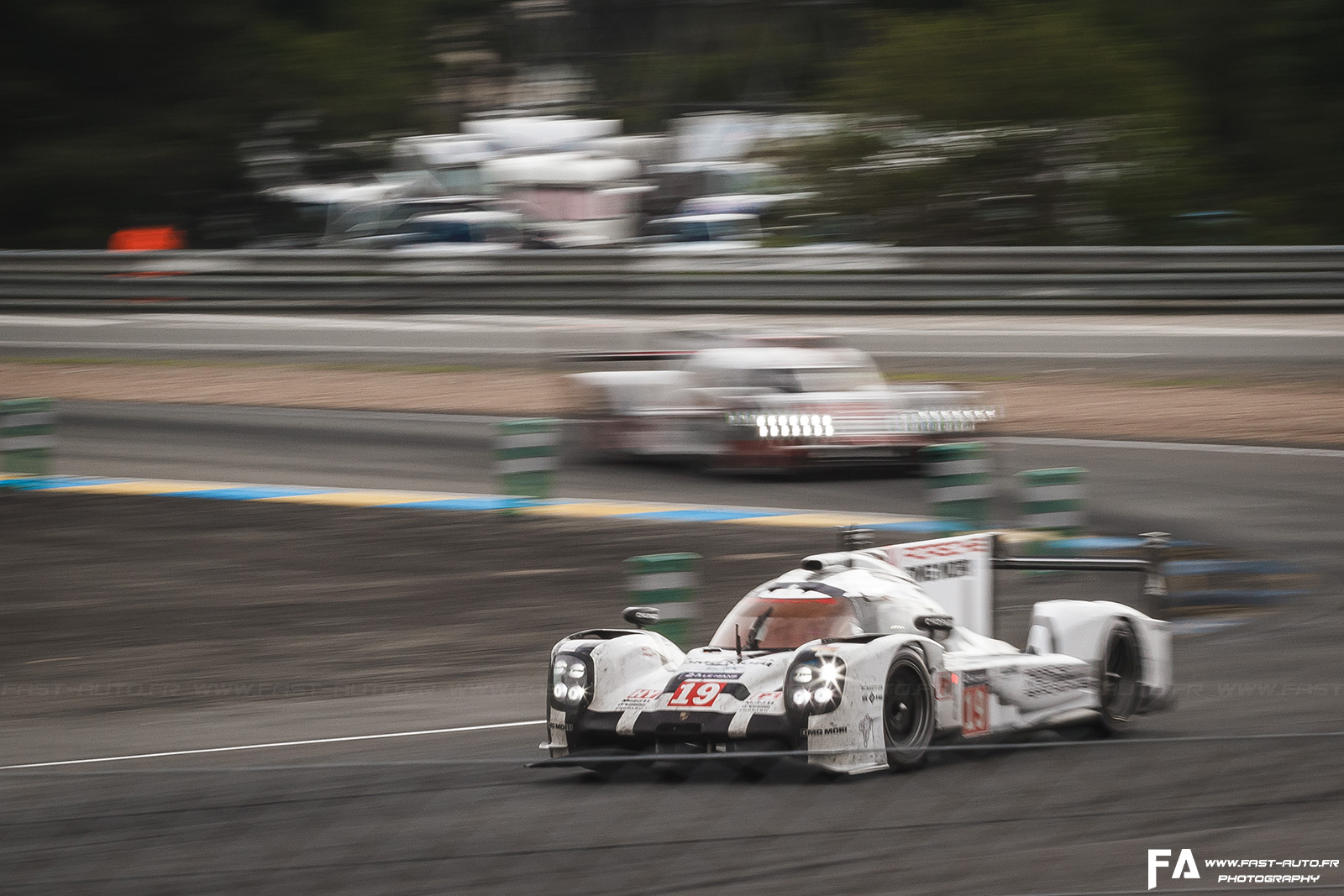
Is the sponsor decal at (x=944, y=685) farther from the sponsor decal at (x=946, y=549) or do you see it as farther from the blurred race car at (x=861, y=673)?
the sponsor decal at (x=946, y=549)

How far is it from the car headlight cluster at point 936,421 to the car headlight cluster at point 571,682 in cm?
726

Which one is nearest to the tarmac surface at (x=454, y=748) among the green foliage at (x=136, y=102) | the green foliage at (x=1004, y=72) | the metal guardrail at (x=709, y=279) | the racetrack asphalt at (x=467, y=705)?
the racetrack asphalt at (x=467, y=705)

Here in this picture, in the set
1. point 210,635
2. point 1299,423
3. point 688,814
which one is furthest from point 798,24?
point 688,814

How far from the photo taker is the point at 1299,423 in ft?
49.0

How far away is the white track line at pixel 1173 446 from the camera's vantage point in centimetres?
1395

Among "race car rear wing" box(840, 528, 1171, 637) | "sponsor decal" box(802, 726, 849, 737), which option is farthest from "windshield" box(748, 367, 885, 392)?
"sponsor decal" box(802, 726, 849, 737)

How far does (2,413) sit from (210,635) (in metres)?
4.79

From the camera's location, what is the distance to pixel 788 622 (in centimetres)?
629

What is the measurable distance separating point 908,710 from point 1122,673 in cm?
135

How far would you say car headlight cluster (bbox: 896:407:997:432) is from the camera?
13203mm

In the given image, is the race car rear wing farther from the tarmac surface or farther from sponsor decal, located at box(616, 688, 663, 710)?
sponsor decal, located at box(616, 688, 663, 710)

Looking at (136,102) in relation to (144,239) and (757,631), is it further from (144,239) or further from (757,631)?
(757,631)

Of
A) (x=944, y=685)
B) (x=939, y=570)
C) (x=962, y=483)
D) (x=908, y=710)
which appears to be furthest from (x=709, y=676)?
(x=962, y=483)

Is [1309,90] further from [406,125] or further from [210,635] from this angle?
[210,635]
